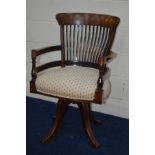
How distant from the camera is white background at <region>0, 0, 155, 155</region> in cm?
57

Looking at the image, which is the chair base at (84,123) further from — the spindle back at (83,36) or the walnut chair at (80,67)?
the spindle back at (83,36)

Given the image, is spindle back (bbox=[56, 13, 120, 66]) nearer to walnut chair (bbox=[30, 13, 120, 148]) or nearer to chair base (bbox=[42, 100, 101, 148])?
walnut chair (bbox=[30, 13, 120, 148])

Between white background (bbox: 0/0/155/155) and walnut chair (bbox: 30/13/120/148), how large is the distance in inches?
39.0

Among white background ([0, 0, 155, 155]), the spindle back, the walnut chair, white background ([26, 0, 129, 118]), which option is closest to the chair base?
the walnut chair

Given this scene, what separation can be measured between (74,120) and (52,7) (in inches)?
44.2
